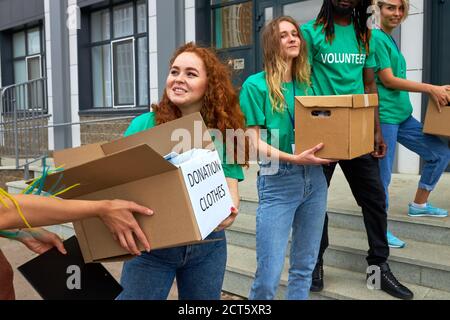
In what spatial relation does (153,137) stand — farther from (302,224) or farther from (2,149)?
(2,149)

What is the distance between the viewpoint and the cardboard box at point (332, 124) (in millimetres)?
2061

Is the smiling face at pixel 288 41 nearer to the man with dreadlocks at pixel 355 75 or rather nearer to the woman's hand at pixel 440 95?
the man with dreadlocks at pixel 355 75

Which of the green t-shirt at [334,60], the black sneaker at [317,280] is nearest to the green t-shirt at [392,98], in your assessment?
the green t-shirt at [334,60]

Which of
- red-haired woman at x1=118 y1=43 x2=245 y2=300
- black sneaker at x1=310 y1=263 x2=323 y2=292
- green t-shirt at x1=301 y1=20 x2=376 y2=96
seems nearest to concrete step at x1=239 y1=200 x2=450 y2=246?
black sneaker at x1=310 y1=263 x2=323 y2=292

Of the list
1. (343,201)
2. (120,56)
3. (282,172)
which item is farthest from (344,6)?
(120,56)

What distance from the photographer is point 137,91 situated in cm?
784

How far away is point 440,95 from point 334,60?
2.89 ft

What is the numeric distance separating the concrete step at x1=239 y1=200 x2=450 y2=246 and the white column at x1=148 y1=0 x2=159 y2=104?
4.21 m

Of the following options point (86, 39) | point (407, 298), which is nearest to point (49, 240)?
point (407, 298)

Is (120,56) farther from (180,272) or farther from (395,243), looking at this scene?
(180,272)

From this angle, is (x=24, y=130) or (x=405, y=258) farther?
(x=24, y=130)

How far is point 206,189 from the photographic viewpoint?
58.8 inches

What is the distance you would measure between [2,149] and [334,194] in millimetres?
6068

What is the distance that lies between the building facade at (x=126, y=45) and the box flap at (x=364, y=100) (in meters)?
2.79
